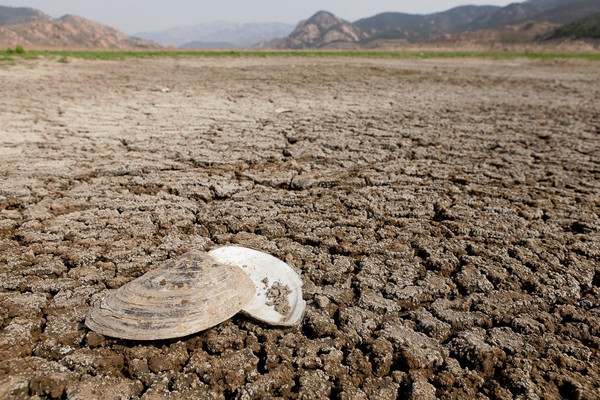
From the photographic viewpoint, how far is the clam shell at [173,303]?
4.42ft

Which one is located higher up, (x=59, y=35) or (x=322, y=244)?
(x=59, y=35)

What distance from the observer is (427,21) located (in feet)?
523

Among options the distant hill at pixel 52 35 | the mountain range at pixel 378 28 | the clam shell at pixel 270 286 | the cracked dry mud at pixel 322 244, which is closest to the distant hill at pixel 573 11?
the mountain range at pixel 378 28

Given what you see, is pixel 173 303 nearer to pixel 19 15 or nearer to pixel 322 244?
pixel 322 244

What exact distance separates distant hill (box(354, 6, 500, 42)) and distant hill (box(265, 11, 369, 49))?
13.3 meters

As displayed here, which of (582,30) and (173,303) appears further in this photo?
(582,30)

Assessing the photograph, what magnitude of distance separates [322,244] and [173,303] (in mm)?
1034

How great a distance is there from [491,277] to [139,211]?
2.32m

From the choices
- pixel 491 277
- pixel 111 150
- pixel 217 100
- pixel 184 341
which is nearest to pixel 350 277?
pixel 491 277

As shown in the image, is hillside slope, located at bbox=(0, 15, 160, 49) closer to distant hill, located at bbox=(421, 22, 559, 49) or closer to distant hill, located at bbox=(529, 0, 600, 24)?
distant hill, located at bbox=(421, 22, 559, 49)

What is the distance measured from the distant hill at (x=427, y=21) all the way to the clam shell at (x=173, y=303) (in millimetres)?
150250

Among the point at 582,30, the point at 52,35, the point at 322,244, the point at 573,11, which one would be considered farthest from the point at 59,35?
the point at 573,11

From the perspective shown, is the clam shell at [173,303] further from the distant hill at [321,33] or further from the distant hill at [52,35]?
the distant hill at [321,33]

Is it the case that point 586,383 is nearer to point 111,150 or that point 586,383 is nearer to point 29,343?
point 29,343
